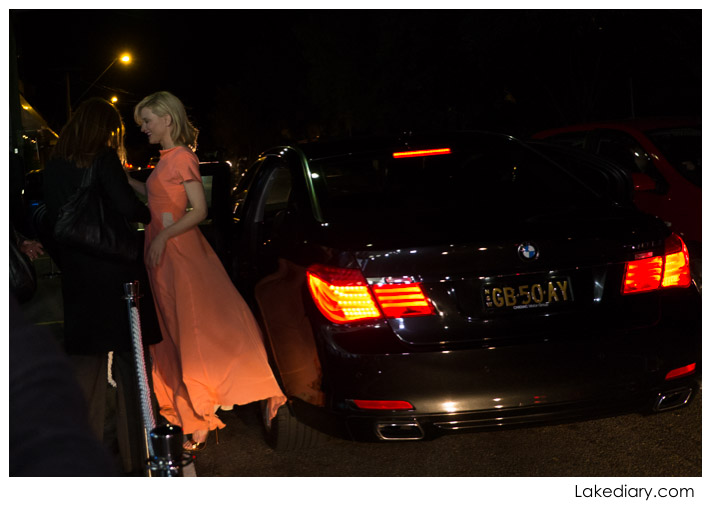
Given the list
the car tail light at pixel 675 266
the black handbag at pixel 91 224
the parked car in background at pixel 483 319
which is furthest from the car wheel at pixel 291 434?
the car tail light at pixel 675 266

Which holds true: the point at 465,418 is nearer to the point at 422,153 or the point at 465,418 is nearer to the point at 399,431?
the point at 399,431

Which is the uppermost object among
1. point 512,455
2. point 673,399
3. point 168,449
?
point 168,449

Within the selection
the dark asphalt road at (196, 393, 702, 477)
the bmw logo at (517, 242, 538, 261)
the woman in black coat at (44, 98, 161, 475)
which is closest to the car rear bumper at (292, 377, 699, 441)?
the dark asphalt road at (196, 393, 702, 477)

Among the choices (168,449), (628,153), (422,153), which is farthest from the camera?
(628,153)

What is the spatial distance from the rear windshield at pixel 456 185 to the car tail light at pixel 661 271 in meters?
0.47

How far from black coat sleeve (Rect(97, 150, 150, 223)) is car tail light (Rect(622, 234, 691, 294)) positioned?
7.34 feet

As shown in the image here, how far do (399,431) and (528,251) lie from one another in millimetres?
864

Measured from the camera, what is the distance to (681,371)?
12.0ft

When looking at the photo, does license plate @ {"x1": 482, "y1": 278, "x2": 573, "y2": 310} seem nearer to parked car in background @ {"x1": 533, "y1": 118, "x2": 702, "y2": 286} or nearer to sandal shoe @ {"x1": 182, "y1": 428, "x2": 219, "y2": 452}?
sandal shoe @ {"x1": 182, "y1": 428, "x2": 219, "y2": 452}

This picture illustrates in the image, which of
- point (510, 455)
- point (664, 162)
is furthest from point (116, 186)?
point (664, 162)

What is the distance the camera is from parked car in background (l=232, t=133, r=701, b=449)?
343 centimetres

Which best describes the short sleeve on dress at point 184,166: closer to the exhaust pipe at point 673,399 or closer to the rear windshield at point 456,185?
the rear windshield at point 456,185
